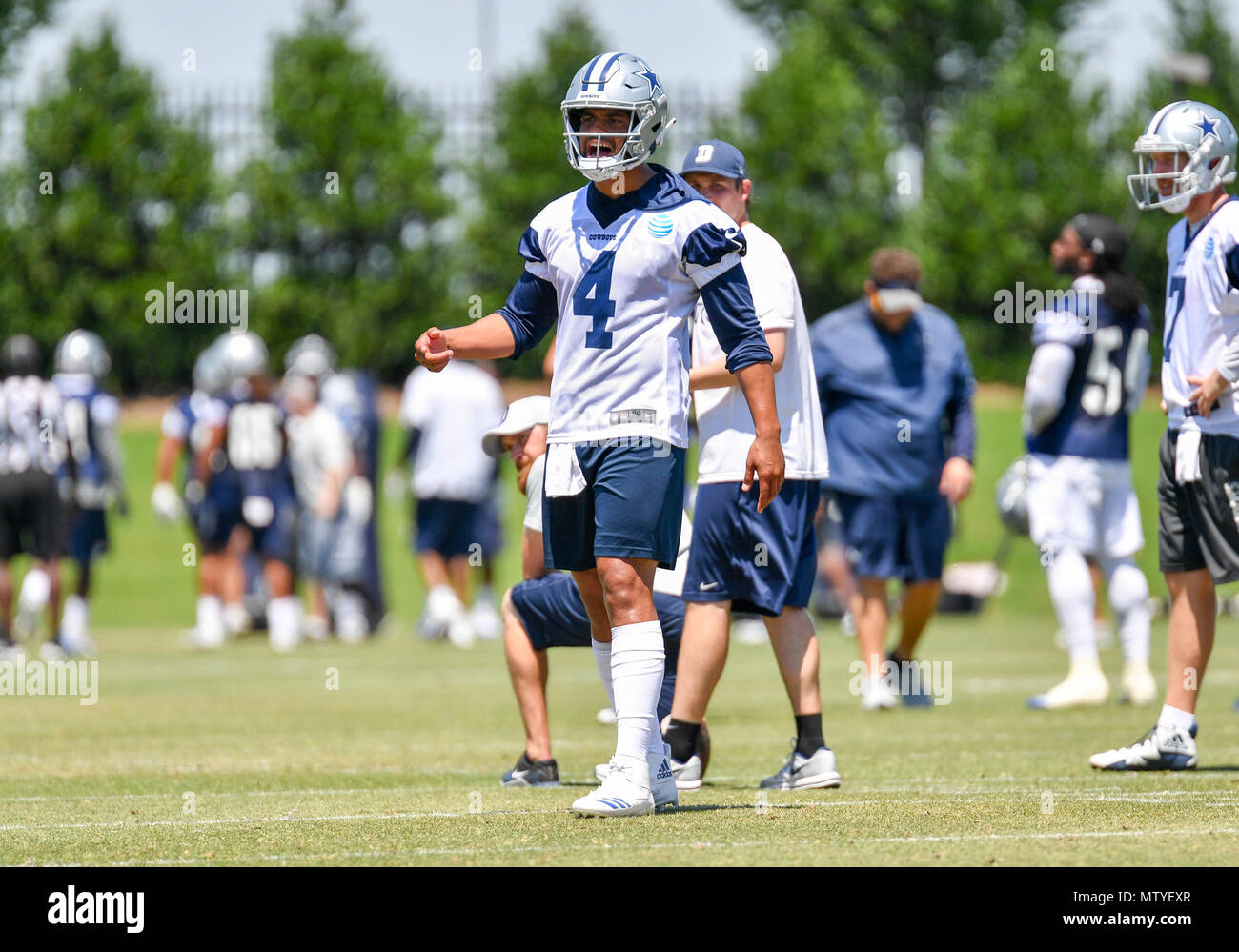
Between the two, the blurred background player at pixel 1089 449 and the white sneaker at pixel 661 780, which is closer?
the white sneaker at pixel 661 780

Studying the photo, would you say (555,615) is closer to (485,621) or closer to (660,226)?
(660,226)

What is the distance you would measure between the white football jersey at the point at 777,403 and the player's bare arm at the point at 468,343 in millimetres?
1058

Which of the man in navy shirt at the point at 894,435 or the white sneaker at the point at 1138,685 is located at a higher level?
the man in navy shirt at the point at 894,435

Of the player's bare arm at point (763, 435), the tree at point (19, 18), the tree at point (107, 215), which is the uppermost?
the tree at point (19, 18)

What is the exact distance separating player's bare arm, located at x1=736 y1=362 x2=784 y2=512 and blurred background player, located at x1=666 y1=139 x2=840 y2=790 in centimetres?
91

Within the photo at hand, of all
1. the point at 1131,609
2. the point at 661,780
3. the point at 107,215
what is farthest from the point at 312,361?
the point at 661,780

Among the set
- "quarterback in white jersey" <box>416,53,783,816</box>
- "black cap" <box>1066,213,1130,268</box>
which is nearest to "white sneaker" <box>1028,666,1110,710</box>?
"black cap" <box>1066,213,1130,268</box>

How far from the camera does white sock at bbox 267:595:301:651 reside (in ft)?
58.0

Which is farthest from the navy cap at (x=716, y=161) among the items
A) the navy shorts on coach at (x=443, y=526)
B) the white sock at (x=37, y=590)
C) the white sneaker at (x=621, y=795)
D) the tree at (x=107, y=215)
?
the tree at (x=107, y=215)

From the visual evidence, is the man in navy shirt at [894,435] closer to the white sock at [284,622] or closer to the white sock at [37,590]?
the white sock at [37,590]

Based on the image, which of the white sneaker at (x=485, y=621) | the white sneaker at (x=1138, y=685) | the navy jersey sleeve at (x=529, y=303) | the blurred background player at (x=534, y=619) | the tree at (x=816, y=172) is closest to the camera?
the navy jersey sleeve at (x=529, y=303)

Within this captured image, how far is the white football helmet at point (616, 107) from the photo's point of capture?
20.0 feet

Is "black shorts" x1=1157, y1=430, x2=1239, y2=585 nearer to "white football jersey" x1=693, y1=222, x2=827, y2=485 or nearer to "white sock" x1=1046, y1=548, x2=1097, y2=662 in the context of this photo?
"white football jersey" x1=693, y1=222, x2=827, y2=485

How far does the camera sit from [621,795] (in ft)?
19.7
